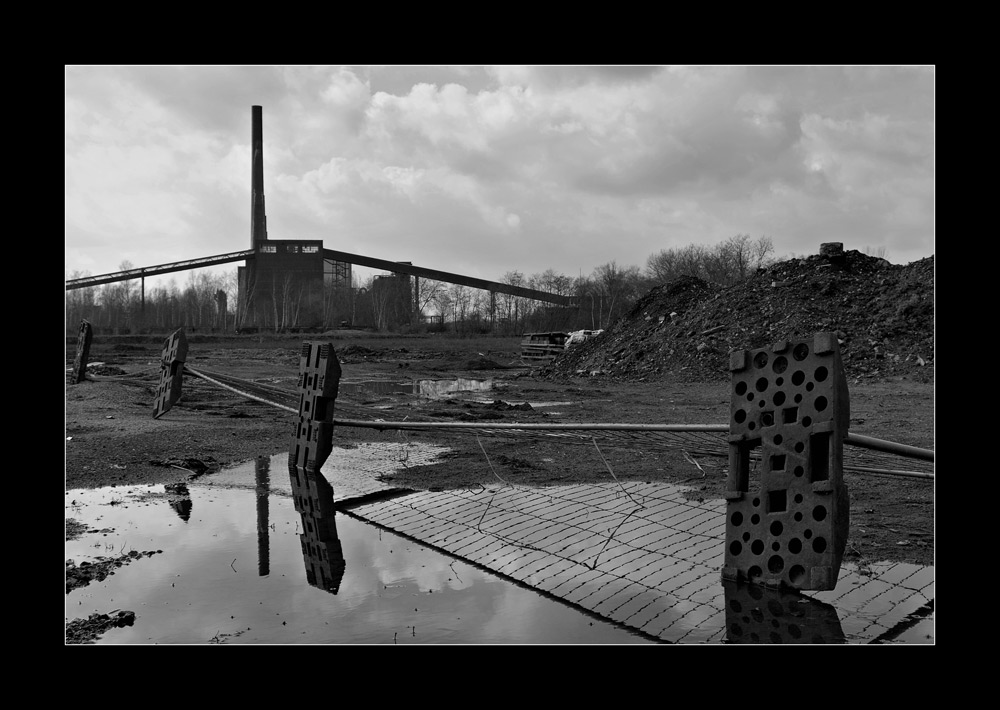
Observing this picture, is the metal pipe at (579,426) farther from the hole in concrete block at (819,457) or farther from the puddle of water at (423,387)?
the puddle of water at (423,387)

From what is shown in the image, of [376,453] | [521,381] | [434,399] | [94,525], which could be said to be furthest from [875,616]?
[521,381]

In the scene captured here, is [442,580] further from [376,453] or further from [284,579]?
[376,453]

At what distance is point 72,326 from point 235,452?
4961 cm

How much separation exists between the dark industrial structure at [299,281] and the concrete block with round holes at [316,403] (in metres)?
45.3

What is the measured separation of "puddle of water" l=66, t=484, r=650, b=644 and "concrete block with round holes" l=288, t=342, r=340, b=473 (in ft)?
4.37

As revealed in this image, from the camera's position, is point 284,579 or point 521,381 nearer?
point 284,579

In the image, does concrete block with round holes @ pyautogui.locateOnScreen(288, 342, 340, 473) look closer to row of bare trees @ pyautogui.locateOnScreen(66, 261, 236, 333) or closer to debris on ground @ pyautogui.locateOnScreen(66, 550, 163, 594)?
debris on ground @ pyautogui.locateOnScreen(66, 550, 163, 594)

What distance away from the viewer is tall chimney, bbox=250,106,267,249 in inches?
2089

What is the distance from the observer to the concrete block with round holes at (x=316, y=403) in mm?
6570

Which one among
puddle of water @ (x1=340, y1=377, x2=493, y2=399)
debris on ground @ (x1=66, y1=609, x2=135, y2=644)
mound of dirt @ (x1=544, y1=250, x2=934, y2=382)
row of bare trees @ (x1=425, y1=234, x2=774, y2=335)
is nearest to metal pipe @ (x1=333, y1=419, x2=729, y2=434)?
debris on ground @ (x1=66, y1=609, x2=135, y2=644)

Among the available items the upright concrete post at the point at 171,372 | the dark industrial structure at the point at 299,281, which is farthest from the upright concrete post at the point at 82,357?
the dark industrial structure at the point at 299,281

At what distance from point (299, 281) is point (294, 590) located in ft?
166

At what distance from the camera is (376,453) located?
320 inches

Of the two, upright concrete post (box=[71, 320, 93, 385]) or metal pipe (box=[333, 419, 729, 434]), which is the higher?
upright concrete post (box=[71, 320, 93, 385])
